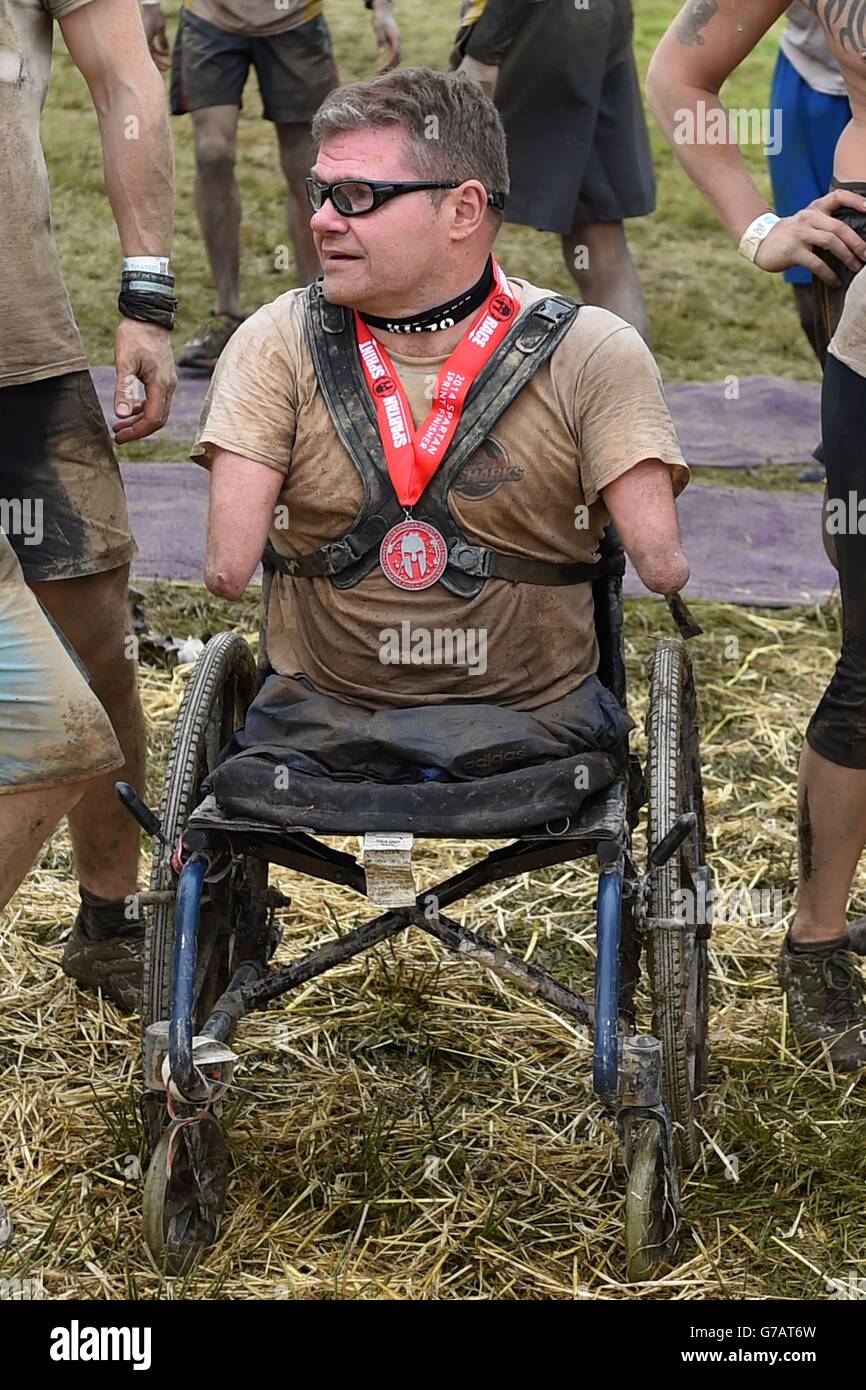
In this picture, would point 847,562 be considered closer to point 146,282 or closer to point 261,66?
point 146,282

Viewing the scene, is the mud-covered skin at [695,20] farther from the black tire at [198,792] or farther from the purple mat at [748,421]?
the purple mat at [748,421]

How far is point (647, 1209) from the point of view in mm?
2881

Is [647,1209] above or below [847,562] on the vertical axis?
below

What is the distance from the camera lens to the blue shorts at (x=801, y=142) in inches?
241

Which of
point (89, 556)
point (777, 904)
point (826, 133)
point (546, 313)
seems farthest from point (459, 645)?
point (826, 133)

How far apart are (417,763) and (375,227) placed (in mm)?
818

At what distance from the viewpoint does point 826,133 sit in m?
6.15

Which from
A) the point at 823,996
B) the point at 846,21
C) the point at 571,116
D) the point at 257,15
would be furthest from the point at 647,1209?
the point at 257,15

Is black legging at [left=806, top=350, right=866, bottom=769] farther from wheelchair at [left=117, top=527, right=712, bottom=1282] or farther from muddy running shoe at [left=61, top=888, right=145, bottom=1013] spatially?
muddy running shoe at [left=61, top=888, right=145, bottom=1013]

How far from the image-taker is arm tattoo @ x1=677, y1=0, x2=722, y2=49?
3.66 meters

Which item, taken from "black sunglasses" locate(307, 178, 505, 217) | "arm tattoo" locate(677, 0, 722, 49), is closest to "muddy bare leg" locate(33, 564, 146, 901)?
"black sunglasses" locate(307, 178, 505, 217)

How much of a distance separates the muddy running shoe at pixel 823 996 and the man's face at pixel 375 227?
1.58 m
